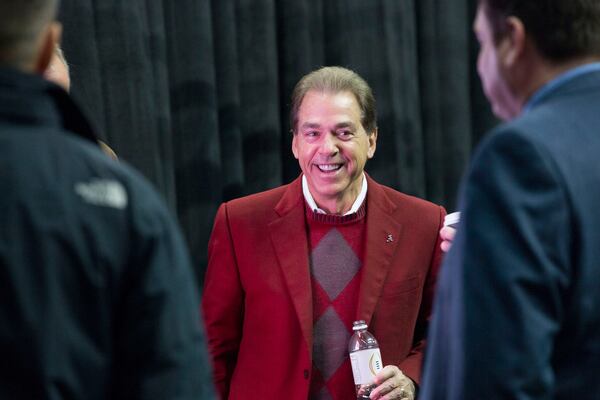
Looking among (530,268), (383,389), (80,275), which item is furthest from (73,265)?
(383,389)

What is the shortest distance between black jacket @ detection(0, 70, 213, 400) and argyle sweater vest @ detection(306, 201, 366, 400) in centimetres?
139

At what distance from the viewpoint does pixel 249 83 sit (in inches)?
134

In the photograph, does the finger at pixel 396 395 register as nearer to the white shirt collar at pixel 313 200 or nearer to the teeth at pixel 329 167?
the white shirt collar at pixel 313 200

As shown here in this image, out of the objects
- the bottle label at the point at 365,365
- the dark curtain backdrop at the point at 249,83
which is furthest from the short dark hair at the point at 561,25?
the dark curtain backdrop at the point at 249,83

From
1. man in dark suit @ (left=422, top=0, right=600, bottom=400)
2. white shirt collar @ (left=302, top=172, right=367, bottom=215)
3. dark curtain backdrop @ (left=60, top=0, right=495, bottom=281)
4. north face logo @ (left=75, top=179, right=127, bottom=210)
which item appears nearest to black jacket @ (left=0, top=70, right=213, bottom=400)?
north face logo @ (left=75, top=179, right=127, bottom=210)

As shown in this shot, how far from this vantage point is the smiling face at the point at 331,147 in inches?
107

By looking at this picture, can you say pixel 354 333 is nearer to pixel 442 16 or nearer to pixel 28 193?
pixel 28 193

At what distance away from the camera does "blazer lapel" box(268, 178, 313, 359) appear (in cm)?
251

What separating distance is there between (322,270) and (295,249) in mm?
97

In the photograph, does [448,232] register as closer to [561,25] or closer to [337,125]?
[337,125]

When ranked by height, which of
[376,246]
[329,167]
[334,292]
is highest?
[329,167]

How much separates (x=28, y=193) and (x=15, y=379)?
206 mm

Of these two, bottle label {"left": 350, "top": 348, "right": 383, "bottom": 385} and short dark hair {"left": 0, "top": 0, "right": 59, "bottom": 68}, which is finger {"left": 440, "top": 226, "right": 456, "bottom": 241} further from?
short dark hair {"left": 0, "top": 0, "right": 59, "bottom": 68}

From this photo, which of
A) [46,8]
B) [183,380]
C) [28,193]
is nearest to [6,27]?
[46,8]
